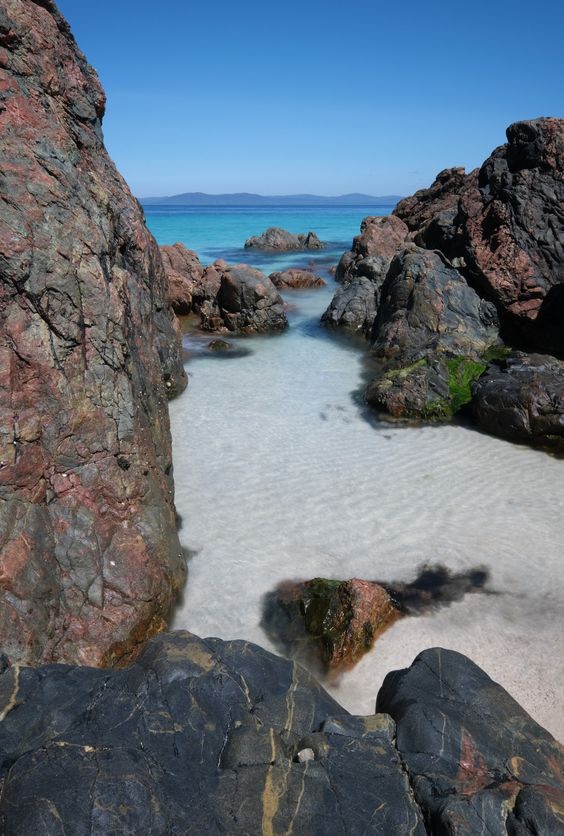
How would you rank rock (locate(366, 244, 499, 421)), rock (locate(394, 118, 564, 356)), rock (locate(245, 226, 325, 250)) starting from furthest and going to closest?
rock (locate(245, 226, 325, 250))
rock (locate(394, 118, 564, 356))
rock (locate(366, 244, 499, 421))

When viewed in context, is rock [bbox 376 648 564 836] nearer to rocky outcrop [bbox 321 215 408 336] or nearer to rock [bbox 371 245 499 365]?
rock [bbox 371 245 499 365]

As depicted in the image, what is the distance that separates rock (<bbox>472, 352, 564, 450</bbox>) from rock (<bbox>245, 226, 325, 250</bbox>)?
40547 millimetres

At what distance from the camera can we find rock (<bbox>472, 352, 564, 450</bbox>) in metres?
12.0

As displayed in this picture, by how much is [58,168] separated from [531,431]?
385 inches

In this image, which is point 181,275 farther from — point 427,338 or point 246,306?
point 427,338

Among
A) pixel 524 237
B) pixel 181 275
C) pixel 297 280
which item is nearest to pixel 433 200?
pixel 297 280

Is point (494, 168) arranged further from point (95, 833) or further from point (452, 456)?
point (95, 833)

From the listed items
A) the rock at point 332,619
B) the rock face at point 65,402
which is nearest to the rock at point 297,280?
the rock face at point 65,402

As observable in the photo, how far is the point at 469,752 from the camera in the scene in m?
4.16

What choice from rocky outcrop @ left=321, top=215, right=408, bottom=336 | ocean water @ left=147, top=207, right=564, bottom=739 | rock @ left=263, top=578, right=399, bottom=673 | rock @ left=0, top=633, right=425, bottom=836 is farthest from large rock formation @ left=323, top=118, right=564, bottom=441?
rock @ left=0, top=633, right=425, bottom=836

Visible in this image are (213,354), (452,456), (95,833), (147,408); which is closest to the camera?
(95,833)

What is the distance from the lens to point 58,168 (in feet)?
23.6

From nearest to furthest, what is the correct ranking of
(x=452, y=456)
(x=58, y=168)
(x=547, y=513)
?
(x=58, y=168) → (x=547, y=513) → (x=452, y=456)

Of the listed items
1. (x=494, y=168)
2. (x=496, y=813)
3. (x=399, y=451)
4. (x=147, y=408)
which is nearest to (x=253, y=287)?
(x=494, y=168)
